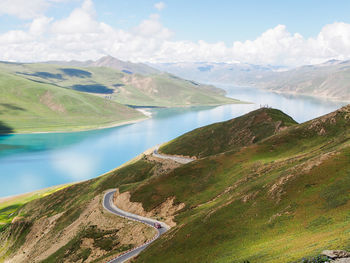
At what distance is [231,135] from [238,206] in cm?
9615

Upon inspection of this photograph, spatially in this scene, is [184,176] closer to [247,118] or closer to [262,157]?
[262,157]

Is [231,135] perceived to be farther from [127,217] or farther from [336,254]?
[336,254]

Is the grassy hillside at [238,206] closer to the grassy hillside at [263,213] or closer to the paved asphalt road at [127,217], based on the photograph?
the grassy hillside at [263,213]

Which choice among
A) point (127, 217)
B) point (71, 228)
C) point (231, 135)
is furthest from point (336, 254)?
point (231, 135)

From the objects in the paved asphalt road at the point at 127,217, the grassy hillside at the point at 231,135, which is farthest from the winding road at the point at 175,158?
the paved asphalt road at the point at 127,217

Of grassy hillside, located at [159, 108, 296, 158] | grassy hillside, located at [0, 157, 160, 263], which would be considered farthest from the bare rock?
grassy hillside, located at [159, 108, 296, 158]

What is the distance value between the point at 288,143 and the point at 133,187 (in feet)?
166

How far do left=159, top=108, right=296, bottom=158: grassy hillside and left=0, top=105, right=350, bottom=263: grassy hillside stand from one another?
2687 cm

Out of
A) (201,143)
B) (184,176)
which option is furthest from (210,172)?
(201,143)

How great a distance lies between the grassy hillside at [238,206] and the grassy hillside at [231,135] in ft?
88.2

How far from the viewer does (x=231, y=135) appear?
5866 inches

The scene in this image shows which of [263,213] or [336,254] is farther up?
[336,254]

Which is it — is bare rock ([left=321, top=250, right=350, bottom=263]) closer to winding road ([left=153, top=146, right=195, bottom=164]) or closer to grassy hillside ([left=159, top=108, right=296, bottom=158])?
winding road ([left=153, top=146, right=195, bottom=164])

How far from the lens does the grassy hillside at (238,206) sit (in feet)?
131
